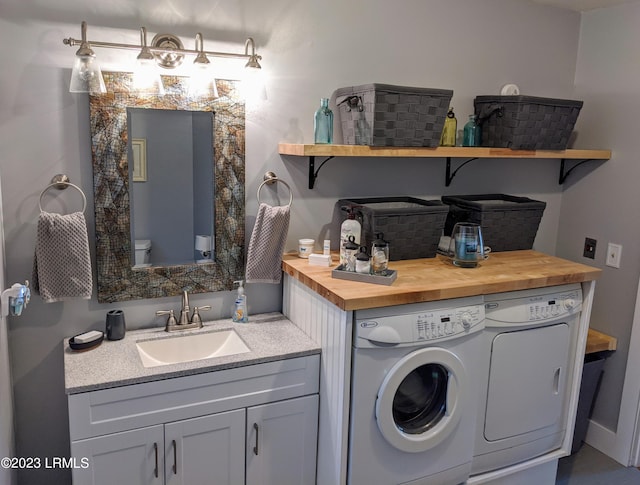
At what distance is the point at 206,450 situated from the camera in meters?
2.09

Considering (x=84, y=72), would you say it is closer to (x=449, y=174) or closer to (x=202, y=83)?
(x=202, y=83)

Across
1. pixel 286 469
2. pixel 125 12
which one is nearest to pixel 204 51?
pixel 125 12

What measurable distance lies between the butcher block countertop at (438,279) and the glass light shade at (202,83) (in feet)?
2.62

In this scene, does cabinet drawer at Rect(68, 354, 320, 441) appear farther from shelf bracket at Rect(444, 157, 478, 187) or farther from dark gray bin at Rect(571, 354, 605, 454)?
dark gray bin at Rect(571, 354, 605, 454)

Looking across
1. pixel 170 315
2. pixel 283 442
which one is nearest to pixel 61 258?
pixel 170 315

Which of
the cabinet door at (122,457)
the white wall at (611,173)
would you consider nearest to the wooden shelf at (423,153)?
the white wall at (611,173)

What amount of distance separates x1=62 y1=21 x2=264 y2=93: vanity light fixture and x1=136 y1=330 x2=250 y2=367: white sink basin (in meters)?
1.02

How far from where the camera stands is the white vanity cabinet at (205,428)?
1.92 meters

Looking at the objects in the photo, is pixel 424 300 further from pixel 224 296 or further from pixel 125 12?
pixel 125 12

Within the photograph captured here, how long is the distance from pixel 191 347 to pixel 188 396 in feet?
1.19

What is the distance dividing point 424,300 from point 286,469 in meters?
0.89

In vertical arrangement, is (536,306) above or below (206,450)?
above

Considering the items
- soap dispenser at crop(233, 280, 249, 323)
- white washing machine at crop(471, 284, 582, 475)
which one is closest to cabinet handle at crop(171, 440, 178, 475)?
soap dispenser at crop(233, 280, 249, 323)

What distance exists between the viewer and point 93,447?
1.91 meters
